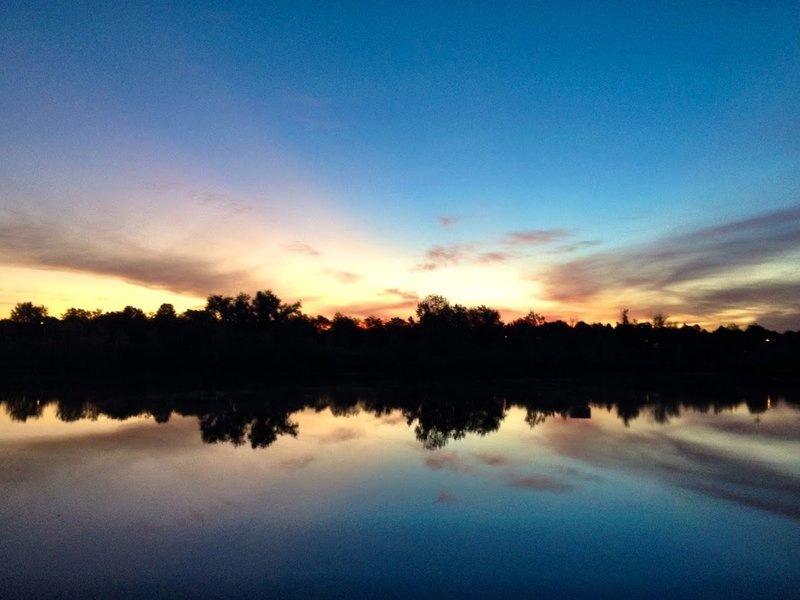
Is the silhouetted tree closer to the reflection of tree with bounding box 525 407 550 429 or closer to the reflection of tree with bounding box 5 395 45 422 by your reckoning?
the reflection of tree with bounding box 5 395 45 422

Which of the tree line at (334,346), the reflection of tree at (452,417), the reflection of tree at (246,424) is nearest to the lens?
the reflection of tree at (246,424)

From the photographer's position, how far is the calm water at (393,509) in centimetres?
827

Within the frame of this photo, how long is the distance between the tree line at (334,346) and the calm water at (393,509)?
28.9 meters

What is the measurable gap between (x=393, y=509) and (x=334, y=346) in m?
61.3

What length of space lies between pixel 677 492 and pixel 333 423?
48.2 ft

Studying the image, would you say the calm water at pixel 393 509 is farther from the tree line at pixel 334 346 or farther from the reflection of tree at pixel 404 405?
the tree line at pixel 334 346

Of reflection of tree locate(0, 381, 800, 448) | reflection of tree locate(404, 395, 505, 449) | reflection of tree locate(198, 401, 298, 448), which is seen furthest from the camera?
reflection of tree locate(0, 381, 800, 448)

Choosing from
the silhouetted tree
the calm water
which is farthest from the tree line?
the calm water

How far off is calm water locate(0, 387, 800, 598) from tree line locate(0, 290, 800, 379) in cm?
2892

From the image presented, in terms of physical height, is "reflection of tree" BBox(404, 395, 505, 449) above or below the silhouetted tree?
below

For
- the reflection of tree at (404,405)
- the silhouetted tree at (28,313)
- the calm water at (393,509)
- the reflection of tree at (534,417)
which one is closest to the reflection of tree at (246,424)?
the reflection of tree at (404,405)

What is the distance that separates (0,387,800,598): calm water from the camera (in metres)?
8.27

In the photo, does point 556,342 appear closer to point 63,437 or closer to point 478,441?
point 478,441

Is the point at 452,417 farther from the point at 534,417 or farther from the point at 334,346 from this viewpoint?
the point at 334,346
